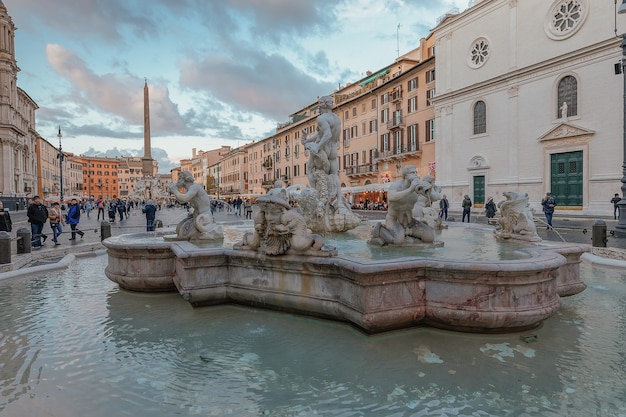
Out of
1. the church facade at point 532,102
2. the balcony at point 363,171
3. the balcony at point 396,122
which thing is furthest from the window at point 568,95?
the balcony at point 363,171

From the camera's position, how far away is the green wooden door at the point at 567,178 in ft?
77.7

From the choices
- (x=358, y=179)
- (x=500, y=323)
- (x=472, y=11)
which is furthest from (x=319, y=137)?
(x=358, y=179)

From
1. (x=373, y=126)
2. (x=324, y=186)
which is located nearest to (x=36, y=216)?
(x=324, y=186)

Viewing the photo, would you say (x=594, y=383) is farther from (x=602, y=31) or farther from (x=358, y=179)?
(x=358, y=179)

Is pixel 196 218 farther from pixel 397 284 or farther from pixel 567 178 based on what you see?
pixel 567 178

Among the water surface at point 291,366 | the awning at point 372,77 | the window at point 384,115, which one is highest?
the awning at point 372,77

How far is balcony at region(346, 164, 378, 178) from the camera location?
42125mm

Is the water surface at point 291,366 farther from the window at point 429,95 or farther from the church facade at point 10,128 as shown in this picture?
the church facade at point 10,128

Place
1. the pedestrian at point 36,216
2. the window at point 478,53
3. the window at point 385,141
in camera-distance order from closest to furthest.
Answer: the pedestrian at point 36,216, the window at point 478,53, the window at point 385,141

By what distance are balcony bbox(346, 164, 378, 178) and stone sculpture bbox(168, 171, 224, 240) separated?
1435 inches

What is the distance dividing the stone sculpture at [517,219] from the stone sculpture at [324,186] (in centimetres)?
325

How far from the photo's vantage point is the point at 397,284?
3.96 metres

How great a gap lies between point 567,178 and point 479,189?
586 cm

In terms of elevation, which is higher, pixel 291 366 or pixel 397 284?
pixel 397 284
